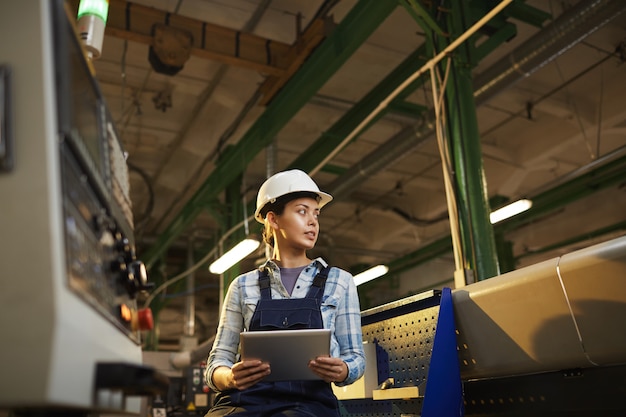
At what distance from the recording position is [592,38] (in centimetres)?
562

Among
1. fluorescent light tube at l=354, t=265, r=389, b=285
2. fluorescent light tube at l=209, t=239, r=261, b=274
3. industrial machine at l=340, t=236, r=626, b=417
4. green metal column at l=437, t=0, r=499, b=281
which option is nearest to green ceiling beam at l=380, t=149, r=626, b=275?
fluorescent light tube at l=354, t=265, r=389, b=285

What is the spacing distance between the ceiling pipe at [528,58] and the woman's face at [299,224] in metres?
3.07

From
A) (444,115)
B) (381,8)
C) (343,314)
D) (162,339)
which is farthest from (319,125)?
(162,339)

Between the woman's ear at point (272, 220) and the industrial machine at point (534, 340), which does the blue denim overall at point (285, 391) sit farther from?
the industrial machine at point (534, 340)

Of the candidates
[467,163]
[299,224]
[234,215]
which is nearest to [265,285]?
[299,224]

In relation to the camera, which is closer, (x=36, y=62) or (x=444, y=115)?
(x=36, y=62)

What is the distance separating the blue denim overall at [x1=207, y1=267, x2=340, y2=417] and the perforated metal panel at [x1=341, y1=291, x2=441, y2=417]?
613 mm

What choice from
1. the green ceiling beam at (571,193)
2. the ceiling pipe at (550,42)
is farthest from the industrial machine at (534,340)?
the green ceiling beam at (571,193)

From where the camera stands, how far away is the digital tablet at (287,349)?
5.45 ft

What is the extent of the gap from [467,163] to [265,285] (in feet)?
6.25

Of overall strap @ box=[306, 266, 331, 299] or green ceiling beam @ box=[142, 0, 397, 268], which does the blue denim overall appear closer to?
overall strap @ box=[306, 266, 331, 299]

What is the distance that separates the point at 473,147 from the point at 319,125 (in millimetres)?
3578

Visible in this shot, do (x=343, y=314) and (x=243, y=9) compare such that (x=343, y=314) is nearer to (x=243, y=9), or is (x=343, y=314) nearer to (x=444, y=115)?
(x=444, y=115)

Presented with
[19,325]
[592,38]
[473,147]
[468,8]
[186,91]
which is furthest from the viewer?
[186,91]
